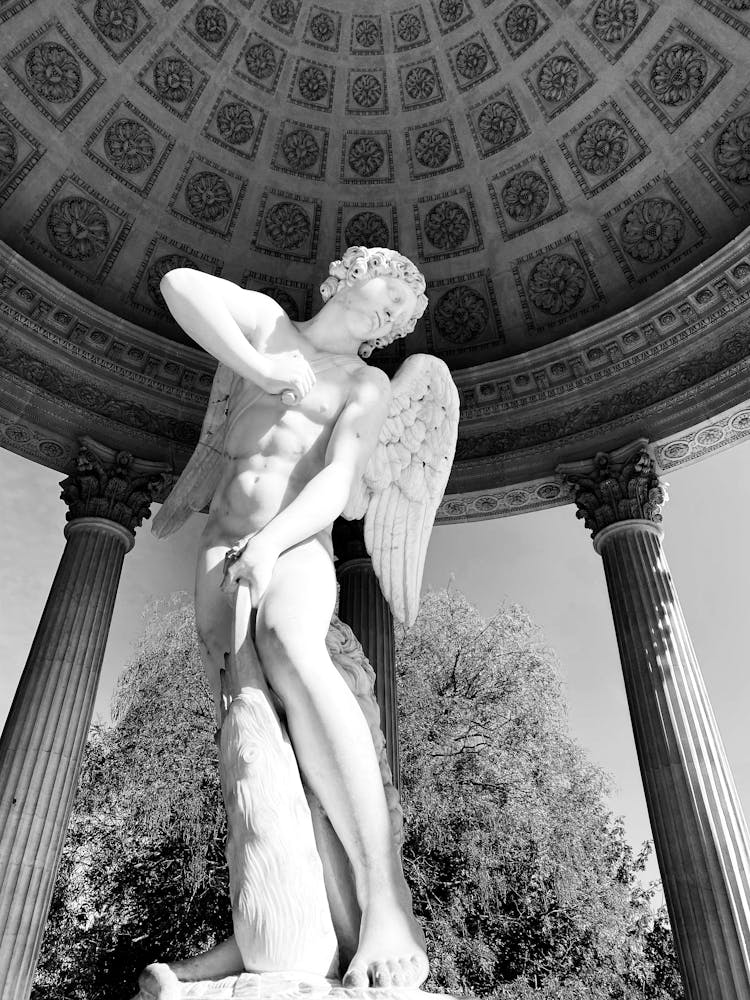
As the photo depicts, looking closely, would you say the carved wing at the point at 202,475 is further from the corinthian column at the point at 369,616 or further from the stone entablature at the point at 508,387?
the stone entablature at the point at 508,387

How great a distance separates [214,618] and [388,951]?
6.28 ft

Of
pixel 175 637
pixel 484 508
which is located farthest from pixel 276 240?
pixel 175 637

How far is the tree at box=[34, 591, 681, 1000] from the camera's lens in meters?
17.6

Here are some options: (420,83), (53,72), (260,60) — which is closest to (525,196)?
(420,83)

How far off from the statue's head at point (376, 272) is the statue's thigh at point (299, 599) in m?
1.80

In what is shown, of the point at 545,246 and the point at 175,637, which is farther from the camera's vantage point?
the point at 175,637

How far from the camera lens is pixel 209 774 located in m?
19.6

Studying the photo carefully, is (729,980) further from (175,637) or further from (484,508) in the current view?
(175,637)

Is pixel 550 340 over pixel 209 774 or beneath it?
over

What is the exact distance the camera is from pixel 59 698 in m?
11.5

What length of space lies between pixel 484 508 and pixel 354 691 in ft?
40.2

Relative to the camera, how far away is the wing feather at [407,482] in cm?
577

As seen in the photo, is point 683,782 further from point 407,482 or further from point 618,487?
point 407,482

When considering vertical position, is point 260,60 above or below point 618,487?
above
